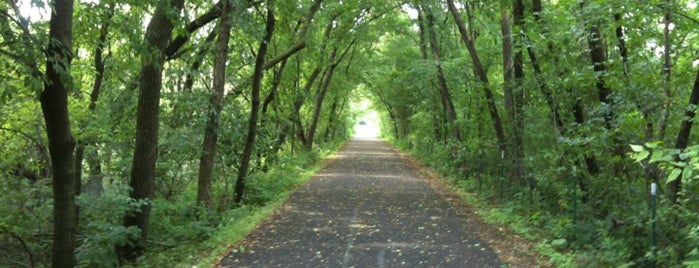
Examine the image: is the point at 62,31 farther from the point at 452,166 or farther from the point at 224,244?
the point at 452,166

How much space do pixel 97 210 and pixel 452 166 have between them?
1275 cm

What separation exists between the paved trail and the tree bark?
1740mm

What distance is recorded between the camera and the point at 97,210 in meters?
Result: 8.83

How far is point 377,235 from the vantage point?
924 centimetres

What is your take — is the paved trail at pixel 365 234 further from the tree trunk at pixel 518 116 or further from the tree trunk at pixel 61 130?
the tree trunk at pixel 61 130

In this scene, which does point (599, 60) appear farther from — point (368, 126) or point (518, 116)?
point (368, 126)

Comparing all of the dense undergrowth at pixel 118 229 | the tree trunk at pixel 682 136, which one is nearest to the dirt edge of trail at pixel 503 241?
the tree trunk at pixel 682 136

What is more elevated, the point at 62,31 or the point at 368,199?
the point at 62,31

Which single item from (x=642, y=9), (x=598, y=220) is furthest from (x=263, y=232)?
(x=642, y=9)

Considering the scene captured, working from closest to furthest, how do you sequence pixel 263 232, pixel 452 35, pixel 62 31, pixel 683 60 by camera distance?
pixel 62 31
pixel 683 60
pixel 263 232
pixel 452 35

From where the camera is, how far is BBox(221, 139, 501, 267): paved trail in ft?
24.9

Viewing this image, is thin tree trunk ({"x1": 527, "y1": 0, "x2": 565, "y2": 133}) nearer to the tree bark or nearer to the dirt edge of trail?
the dirt edge of trail

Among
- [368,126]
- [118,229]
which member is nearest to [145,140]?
[118,229]

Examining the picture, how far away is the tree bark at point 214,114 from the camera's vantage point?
446 inches
